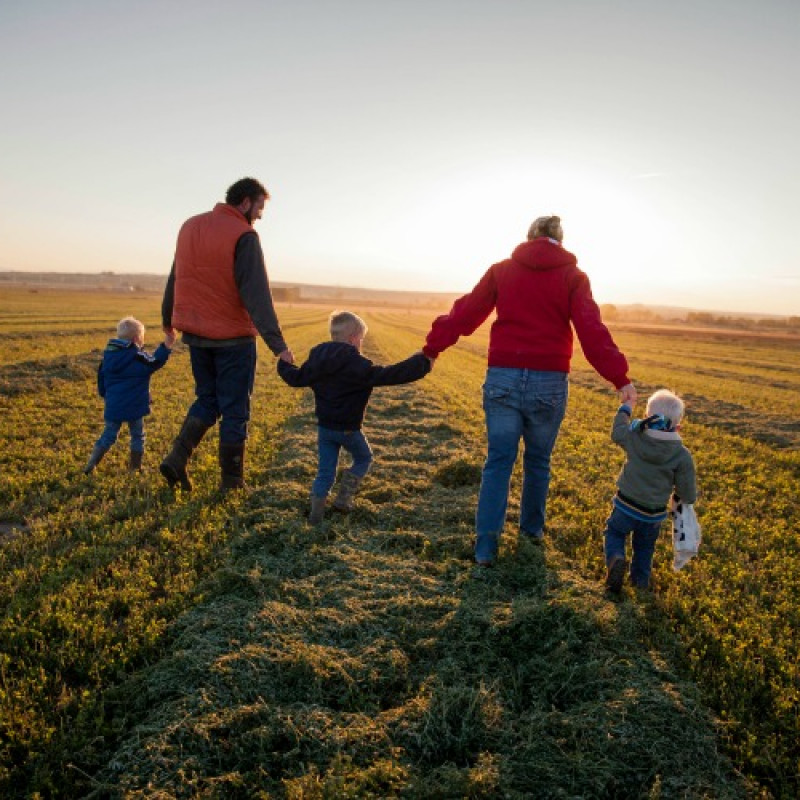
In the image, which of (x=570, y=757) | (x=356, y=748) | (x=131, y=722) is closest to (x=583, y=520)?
(x=570, y=757)

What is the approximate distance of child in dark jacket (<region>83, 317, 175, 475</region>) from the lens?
6.14m

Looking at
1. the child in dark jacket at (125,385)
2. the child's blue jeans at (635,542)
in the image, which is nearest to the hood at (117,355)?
the child in dark jacket at (125,385)

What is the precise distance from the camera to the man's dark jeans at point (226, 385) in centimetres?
540

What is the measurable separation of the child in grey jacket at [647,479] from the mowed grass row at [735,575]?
334 mm

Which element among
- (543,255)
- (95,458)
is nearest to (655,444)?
(543,255)

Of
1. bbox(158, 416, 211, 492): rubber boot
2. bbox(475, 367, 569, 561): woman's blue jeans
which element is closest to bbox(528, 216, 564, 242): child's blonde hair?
bbox(475, 367, 569, 561): woman's blue jeans

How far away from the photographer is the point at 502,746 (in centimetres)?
251

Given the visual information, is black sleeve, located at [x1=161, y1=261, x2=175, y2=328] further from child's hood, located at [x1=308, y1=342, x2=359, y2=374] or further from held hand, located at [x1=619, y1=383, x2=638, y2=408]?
held hand, located at [x1=619, y1=383, x2=638, y2=408]

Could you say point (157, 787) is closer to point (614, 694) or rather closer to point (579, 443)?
point (614, 694)

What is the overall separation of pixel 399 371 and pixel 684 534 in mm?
2691

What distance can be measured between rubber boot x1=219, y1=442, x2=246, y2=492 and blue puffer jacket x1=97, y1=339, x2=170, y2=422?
4.90 ft

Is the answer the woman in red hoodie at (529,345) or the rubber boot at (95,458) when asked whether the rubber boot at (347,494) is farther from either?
the rubber boot at (95,458)

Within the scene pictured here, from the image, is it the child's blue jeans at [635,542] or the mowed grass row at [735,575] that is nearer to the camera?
the mowed grass row at [735,575]

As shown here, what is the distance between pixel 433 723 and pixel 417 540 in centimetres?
215
